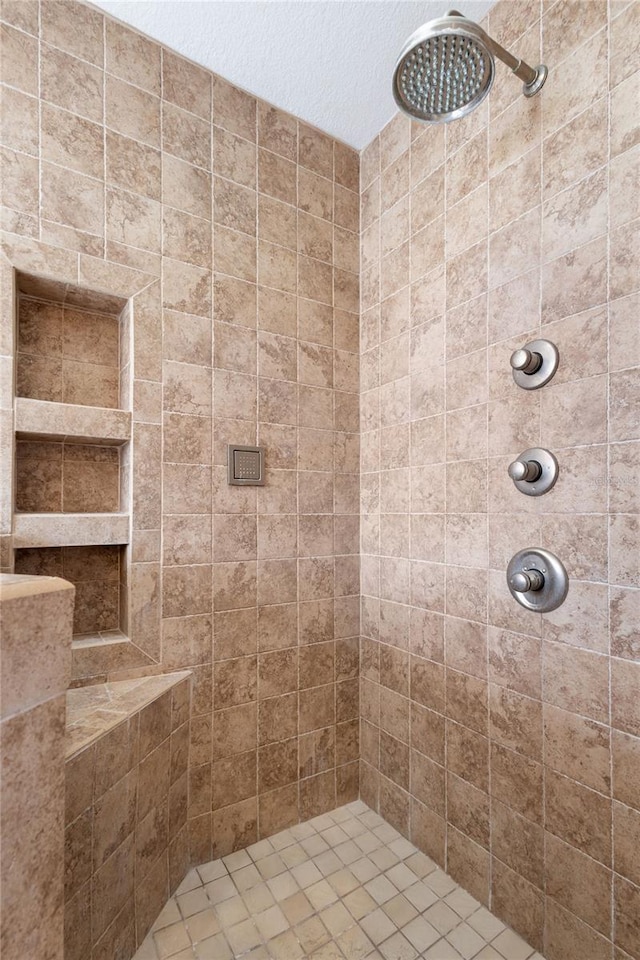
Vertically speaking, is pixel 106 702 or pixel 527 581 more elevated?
pixel 527 581

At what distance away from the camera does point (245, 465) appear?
1.56 metres

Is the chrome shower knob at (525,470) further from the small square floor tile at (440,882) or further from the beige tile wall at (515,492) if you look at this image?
the small square floor tile at (440,882)

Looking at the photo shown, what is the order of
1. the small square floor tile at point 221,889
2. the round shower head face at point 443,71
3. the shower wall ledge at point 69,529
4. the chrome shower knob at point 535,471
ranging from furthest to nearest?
the small square floor tile at point 221,889 → the shower wall ledge at point 69,529 → the chrome shower knob at point 535,471 → the round shower head face at point 443,71

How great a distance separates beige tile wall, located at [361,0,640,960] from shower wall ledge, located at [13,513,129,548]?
3.04 feet

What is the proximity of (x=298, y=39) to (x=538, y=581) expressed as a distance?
1768 millimetres

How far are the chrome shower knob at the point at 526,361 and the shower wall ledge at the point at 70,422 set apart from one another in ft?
3.63

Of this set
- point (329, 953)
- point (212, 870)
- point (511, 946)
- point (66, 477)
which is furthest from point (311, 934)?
point (66, 477)

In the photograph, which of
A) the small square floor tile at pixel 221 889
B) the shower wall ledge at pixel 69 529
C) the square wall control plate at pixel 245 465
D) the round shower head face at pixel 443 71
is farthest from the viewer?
the square wall control plate at pixel 245 465

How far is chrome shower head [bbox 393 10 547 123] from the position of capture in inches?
35.3

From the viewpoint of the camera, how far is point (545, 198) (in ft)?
3.90

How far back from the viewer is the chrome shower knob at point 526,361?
1.13m

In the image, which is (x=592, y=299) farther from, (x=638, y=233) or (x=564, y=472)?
(x=564, y=472)

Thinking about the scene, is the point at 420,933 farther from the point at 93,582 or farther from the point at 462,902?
the point at 93,582

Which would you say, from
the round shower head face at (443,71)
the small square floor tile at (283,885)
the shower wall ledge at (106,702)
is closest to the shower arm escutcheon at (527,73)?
the round shower head face at (443,71)
